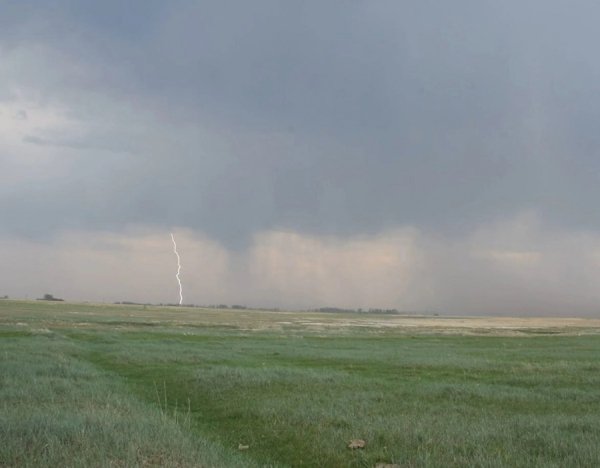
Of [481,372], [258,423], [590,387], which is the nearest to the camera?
[258,423]

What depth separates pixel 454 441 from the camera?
12.7 meters

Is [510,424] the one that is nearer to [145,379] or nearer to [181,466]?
[181,466]

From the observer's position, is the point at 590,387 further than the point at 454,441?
Yes

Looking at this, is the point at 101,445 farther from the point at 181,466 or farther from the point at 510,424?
the point at 510,424

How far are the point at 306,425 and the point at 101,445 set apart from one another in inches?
227

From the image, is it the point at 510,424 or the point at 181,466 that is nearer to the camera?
the point at 181,466

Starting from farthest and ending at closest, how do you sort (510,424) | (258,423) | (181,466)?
(258,423), (510,424), (181,466)

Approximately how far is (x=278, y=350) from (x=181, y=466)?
108ft

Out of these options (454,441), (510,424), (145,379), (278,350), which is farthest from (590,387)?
(278,350)

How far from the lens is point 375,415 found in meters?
16.1

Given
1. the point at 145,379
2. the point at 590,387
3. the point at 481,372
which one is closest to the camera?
the point at 590,387

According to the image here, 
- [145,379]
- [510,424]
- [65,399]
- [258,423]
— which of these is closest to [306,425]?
[258,423]

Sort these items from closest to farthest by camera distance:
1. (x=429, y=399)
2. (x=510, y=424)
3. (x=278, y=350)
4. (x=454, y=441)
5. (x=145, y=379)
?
(x=454, y=441)
(x=510, y=424)
(x=429, y=399)
(x=145, y=379)
(x=278, y=350)

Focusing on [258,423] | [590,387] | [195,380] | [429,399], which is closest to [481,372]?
[590,387]
